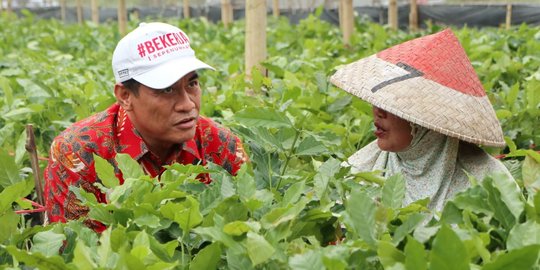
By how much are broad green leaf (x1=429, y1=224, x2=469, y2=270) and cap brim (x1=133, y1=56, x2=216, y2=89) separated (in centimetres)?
152

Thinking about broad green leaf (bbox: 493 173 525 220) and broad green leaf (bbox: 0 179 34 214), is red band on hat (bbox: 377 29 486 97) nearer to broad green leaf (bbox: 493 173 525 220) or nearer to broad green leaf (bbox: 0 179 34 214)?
broad green leaf (bbox: 493 173 525 220)

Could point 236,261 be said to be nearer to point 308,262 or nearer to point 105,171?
point 308,262

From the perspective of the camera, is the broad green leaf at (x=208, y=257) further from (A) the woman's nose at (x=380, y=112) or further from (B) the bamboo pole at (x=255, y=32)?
(B) the bamboo pole at (x=255, y=32)

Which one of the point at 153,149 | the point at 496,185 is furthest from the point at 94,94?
the point at 496,185

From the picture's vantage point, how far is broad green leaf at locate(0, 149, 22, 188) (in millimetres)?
2654

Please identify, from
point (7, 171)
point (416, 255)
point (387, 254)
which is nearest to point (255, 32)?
point (7, 171)

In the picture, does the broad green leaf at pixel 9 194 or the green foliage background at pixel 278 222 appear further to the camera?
the broad green leaf at pixel 9 194

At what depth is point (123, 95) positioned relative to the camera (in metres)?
2.93

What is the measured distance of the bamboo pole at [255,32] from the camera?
482 centimetres

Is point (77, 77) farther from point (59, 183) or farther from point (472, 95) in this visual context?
point (472, 95)

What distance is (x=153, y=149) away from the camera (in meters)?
3.01

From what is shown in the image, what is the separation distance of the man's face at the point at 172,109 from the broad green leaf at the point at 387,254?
4.44 ft

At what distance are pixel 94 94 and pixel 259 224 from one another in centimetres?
277

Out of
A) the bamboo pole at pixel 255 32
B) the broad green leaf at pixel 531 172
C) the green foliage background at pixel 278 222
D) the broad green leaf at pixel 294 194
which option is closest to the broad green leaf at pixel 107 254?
the green foliage background at pixel 278 222
